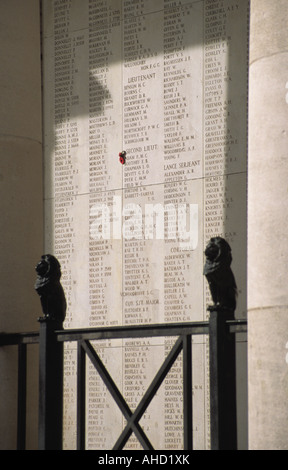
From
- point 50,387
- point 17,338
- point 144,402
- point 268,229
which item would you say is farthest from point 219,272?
point 17,338

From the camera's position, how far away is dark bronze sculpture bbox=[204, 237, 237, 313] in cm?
822

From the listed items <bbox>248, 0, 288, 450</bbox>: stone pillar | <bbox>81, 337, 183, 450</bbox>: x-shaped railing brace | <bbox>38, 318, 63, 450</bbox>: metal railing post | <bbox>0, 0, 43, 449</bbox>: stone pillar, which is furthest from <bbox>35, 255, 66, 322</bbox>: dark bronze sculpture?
<bbox>248, 0, 288, 450</bbox>: stone pillar

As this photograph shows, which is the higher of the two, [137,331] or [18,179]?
[18,179]

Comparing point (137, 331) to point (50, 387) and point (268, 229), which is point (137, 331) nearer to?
point (50, 387)

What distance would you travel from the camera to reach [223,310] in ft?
27.2

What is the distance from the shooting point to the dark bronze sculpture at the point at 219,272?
8219 mm

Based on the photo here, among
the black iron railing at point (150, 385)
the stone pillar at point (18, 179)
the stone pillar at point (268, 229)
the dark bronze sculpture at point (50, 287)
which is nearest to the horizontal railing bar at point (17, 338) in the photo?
the black iron railing at point (150, 385)

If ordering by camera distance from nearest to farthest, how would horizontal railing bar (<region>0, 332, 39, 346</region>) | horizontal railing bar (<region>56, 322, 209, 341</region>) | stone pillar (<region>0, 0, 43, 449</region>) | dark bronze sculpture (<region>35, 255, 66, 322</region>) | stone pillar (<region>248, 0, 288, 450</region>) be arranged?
stone pillar (<region>248, 0, 288, 450</region>) → horizontal railing bar (<region>56, 322, 209, 341</region>) → dark bronze sculpture (<region>35, 255, 66, 322</region>) → horizontal railing bar (<region>0, 332, 39, 346</region>) → stone pillar (<region>0, 0, 43, 449</region>)

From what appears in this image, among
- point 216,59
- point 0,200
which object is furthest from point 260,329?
point 0,200

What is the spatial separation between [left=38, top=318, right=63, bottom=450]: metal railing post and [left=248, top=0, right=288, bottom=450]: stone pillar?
237 centimetres

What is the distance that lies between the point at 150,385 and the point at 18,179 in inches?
A: 122

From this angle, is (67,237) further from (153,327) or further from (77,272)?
(153,327)

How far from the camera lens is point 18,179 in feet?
36.6

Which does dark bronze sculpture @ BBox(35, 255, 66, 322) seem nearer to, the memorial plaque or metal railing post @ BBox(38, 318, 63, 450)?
metal railing post @ BBox(38, 318, 63, 450)
